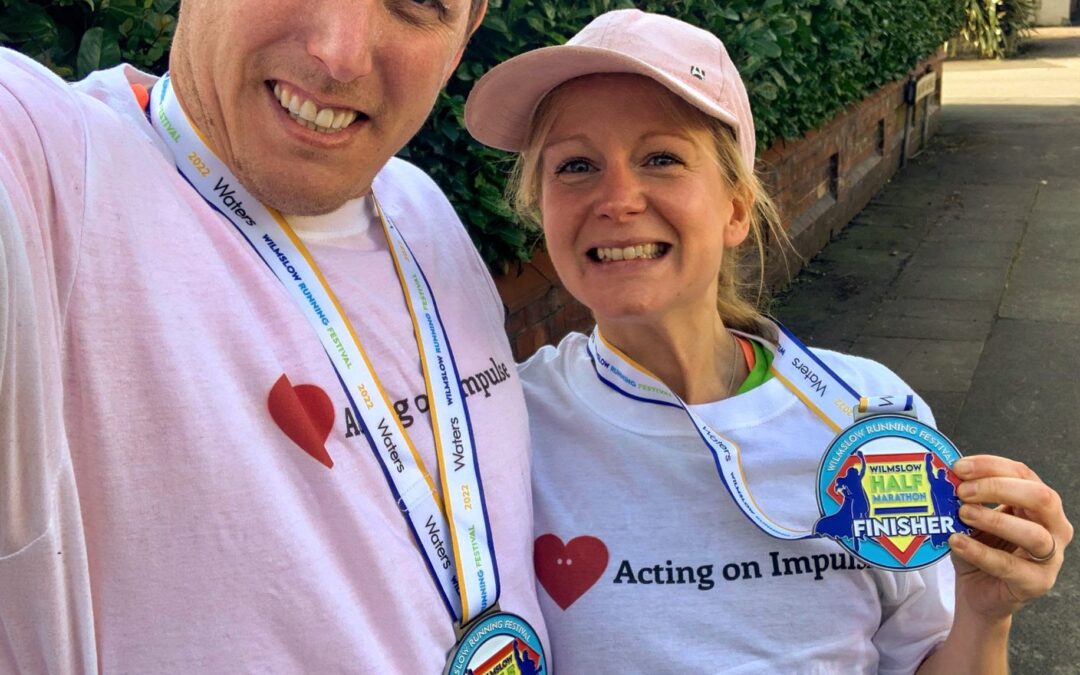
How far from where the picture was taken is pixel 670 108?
203 cm

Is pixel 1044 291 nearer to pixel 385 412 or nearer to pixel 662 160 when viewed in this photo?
pixel 662 160

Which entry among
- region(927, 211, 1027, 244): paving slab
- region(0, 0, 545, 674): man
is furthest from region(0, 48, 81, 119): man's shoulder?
region(927, 211, 1027, 244): paving slab

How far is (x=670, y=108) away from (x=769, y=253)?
18.0 ft

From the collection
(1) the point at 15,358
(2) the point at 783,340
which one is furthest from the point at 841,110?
(1) the point at 15,358

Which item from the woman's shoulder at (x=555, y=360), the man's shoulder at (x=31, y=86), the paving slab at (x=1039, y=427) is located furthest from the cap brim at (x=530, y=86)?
the paving slab at (x=1039, y=427)

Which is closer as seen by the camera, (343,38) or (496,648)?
(343,38)

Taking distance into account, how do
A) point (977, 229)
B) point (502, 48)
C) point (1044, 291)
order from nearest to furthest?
point (502, 48)
point (1044, 291)
point (977, 229)

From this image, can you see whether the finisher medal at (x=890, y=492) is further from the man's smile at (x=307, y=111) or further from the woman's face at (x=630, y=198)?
the man's smile at (x=307, y=111)

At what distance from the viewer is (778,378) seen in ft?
6.90

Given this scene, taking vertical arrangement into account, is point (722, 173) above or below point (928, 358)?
above

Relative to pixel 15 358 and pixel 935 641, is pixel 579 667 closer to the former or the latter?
pixel 935 641

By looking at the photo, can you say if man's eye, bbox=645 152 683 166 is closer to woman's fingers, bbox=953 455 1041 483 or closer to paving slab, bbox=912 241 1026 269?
woman's fingers, bbox=953 455 1041 483

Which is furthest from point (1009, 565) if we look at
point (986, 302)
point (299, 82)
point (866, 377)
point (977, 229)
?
point (977, 229)

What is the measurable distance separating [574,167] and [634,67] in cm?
25
